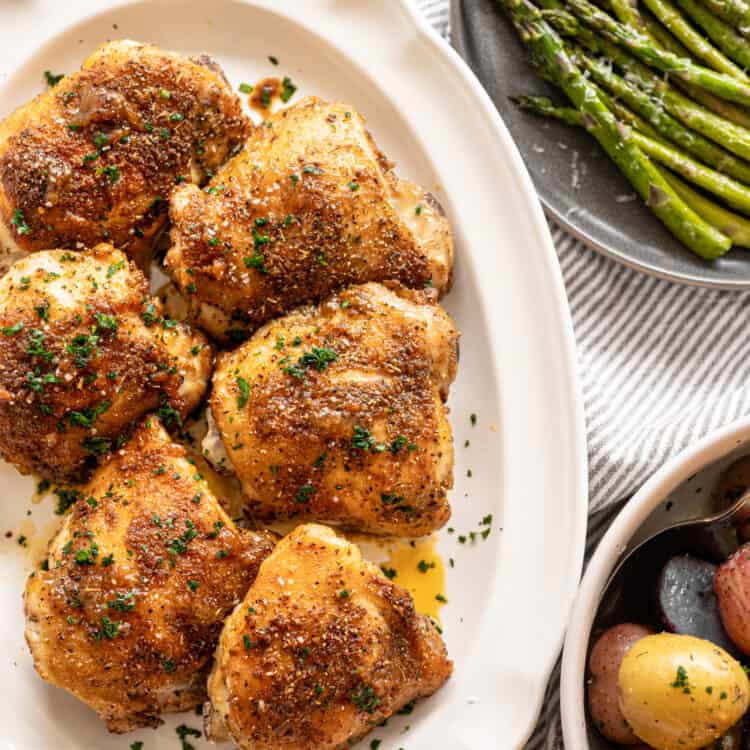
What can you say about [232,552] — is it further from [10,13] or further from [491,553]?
[10,13]

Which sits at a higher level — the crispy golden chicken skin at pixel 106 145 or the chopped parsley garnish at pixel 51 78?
the chopped parsley garnish at pixel 51 78

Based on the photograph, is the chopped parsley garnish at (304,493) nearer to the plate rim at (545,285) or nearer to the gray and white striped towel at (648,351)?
the plate rim at (545,285)

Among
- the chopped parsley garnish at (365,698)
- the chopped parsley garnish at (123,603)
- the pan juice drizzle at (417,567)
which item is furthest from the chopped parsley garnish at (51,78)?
the chopped parsley garnish at (365,698)

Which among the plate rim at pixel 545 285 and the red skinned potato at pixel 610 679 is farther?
the plate rim at pixel 545 285

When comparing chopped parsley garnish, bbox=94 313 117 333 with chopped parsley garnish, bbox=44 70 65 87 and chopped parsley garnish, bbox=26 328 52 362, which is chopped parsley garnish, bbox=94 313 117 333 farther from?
chopped parsley garnish, bbox=44 70 65 87

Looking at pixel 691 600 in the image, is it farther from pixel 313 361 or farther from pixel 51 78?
pixel 51 78

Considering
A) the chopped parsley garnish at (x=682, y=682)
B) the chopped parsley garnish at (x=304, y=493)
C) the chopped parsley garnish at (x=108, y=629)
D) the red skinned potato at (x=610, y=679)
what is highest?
the chopped parsley garnish at (x=108, y=629)
